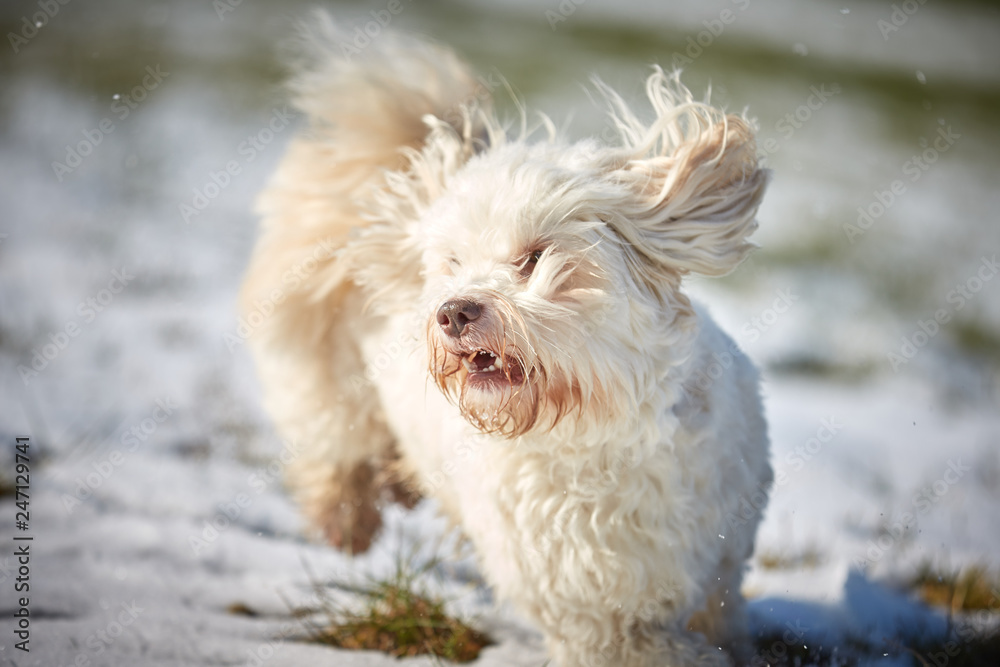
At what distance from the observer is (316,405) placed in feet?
11.5

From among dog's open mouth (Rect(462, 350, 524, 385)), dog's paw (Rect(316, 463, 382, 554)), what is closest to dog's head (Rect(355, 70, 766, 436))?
dog's open mouth (Rect(462, 350, 524, 385))

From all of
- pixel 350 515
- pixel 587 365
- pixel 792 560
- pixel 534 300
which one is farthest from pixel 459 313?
pixel 792 560

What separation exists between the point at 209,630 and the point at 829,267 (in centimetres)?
659

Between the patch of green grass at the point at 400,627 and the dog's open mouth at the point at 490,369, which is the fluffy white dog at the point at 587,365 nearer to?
the dog's open mouth at the point at 490,369

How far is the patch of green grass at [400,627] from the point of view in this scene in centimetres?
280

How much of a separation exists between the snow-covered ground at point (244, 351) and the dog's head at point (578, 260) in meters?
1.06

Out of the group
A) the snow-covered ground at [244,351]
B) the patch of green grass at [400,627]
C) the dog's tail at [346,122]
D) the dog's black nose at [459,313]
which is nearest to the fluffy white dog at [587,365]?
the dog's black nose at [459,313]

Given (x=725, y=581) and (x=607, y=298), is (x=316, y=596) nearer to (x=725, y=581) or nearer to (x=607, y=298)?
(x=725, y=581)

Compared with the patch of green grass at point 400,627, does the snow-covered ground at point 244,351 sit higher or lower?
higher

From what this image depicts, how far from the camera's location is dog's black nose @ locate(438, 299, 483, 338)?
1.96m

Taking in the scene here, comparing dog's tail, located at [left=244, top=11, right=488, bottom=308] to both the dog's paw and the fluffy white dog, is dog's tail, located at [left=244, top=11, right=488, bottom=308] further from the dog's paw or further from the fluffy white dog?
the dog's paw

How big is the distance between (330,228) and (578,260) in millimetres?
1469

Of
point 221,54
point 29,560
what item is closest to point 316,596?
point 29,560

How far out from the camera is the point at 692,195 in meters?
2.33
